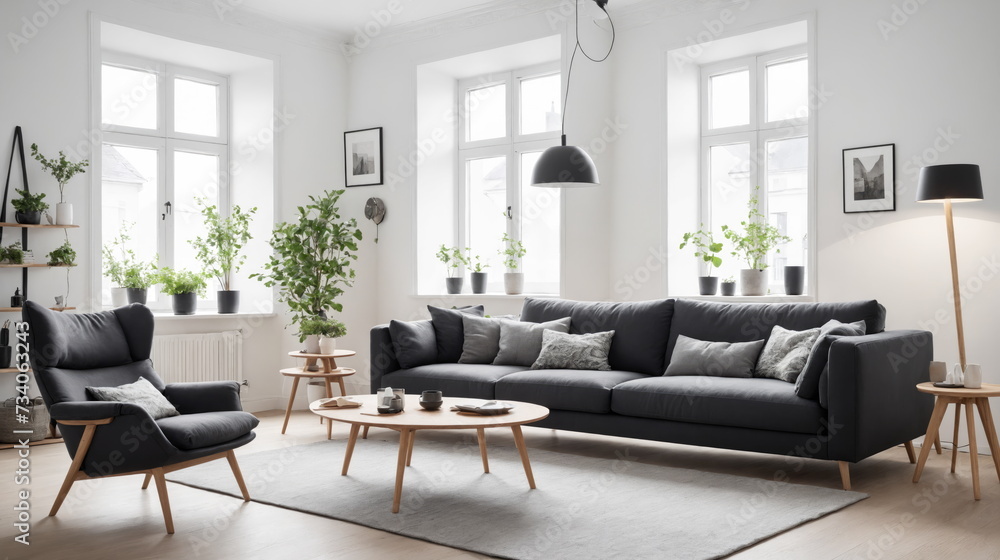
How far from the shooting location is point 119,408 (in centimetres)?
333

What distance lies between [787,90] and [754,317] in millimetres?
1964

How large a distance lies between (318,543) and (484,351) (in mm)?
2556

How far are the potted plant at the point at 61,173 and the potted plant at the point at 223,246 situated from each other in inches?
48.6

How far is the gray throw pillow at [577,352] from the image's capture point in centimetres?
518

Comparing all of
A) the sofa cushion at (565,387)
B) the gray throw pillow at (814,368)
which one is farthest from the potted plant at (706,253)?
the gray throw pillow at (814,368)

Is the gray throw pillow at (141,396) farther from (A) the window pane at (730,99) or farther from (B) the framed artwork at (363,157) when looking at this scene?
(A) the window pane at (730,99)

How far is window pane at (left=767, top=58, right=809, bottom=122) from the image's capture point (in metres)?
5.90

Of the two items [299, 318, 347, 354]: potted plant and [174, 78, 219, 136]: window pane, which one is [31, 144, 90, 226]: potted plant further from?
[299, 318, 347, 354]: potted plant

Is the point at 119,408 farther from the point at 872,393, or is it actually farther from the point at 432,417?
the point at 872,393

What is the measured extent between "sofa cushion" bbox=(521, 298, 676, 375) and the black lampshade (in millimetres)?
1589

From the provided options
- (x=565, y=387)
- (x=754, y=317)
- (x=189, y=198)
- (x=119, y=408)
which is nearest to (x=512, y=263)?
(x=565, y=387)

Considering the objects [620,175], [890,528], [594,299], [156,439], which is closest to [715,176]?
[620,175]

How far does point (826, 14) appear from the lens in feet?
17.6

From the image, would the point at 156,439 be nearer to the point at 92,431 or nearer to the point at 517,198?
the point at 92,431
